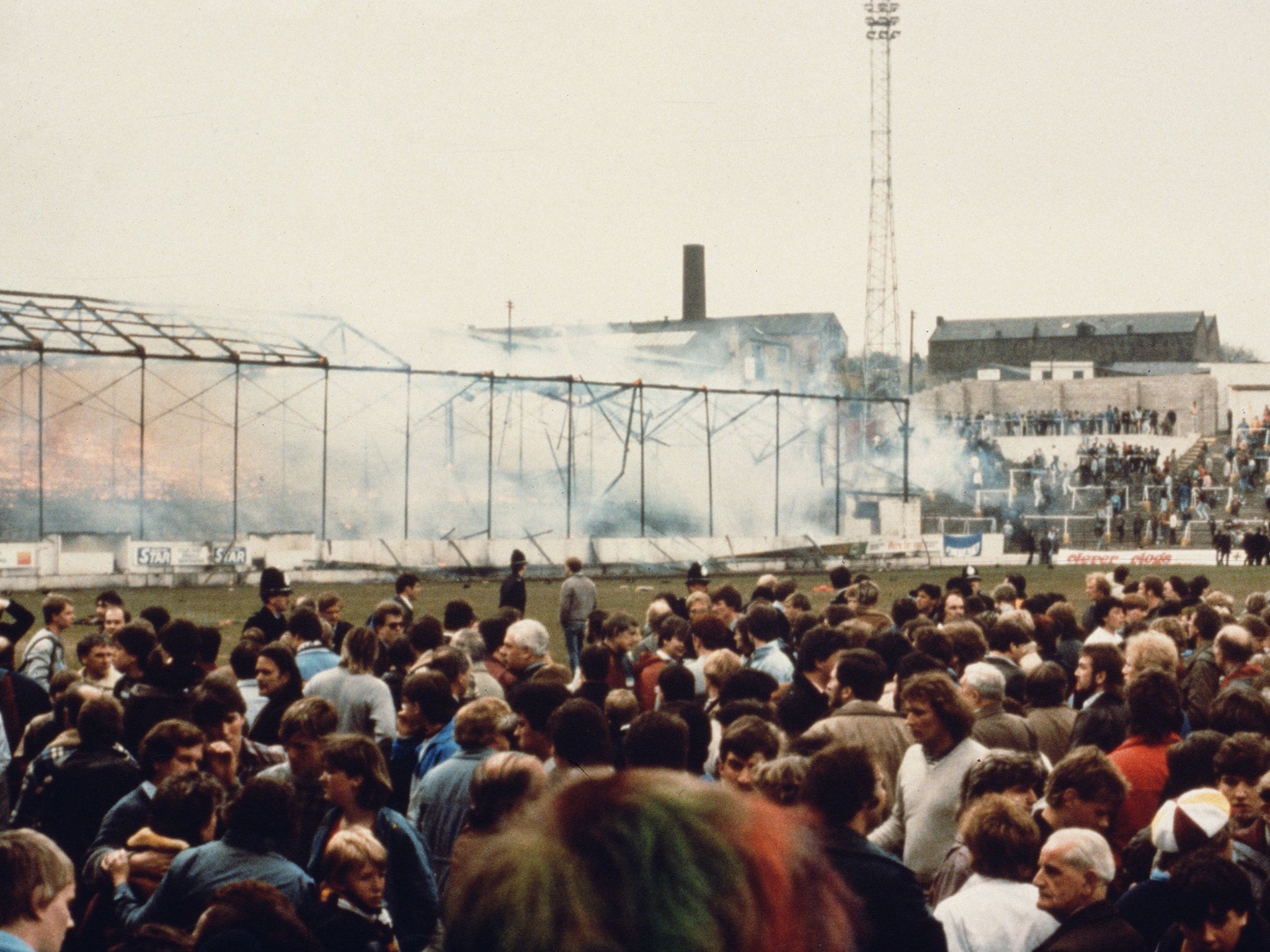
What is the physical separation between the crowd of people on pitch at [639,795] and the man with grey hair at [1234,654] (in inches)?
0.9

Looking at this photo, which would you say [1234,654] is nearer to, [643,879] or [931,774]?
[931,774]

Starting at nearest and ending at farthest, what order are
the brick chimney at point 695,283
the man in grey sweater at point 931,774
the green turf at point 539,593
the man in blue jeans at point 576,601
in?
the man in grey sweater at point 931,774 < the man in blue jeans at point 576,601 < the green turf at point 539,593 < the brick chimney at point 695,283

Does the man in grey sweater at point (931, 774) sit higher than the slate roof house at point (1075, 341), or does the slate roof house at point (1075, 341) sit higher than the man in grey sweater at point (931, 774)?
the slate roof house at point (1075, 341)

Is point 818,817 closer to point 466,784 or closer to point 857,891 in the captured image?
point 857,891

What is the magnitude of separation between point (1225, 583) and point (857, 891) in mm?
31979

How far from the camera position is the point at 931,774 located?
5.55 meters

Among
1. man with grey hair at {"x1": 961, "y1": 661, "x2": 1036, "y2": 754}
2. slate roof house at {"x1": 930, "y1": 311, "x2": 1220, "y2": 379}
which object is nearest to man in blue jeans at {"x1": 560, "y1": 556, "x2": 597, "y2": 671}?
man with grey hair at {"x1": 961, "y1": 661, "x2": 1036, "y2": 754}

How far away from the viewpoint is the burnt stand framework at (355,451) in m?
38.5

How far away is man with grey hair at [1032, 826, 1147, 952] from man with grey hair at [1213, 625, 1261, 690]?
4783 mm

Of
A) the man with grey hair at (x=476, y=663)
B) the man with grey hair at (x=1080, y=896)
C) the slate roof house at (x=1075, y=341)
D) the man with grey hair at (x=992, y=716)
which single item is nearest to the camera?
the man with grey hair at (x=1080, y=896)

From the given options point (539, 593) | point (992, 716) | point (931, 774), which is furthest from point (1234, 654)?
point (539, 593)

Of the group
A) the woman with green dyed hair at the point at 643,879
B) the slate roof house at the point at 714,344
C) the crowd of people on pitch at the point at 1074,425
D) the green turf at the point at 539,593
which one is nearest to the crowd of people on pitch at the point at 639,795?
the woman with green dyed hair at the point at 643,879

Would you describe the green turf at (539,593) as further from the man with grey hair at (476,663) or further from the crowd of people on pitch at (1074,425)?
the crowd of people on pitch at (1074,425)

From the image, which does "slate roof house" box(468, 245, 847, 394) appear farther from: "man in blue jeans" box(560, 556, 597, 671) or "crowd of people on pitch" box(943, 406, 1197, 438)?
"man in blue jeans" box(560, 556, 597, 671)
